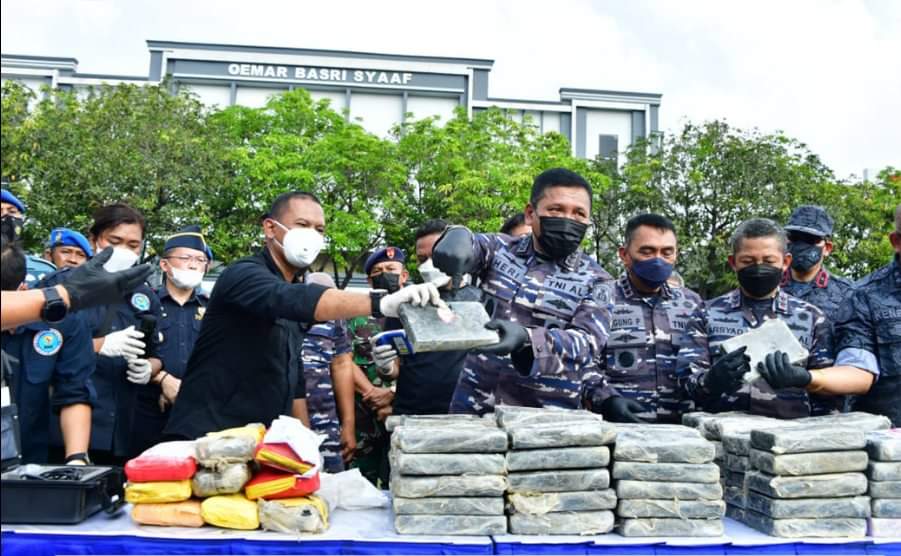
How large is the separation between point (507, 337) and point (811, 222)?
10.1 ft

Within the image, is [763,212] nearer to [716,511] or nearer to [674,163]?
[674,163]

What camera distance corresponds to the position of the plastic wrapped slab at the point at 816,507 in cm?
242

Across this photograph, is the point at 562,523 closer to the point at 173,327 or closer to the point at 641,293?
the point at 641,293

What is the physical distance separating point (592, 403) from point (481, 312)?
1311 millimetres

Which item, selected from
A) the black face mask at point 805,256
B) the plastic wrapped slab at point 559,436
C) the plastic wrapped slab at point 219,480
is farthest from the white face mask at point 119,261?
the black face mask at point 805,256

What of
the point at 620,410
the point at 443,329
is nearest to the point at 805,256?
the point at 620,410

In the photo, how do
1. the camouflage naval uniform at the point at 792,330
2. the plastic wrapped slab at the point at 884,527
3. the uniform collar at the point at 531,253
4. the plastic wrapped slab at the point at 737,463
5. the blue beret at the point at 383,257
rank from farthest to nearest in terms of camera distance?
the blue beret at the point at 383,257 → the camouflage naval uniform at the point at 792,330 → the uniform collar at the point at 531,253 → the plastic wrapped slab at the point at 737,463 → the plastic wrapped slab at the point at 884,527

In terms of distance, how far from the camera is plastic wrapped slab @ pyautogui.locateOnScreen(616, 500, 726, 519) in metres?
2.40

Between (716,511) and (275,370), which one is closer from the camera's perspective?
(716,511)

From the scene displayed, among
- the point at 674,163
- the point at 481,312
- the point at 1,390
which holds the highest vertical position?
the point at 674,163

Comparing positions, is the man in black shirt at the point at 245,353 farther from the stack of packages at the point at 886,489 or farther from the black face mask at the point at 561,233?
the stack of packages at the point at 886,489

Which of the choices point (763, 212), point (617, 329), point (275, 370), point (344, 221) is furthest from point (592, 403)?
point (763, 212)

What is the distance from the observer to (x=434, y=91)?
29812mm

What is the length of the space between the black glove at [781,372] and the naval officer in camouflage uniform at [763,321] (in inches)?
6.6
